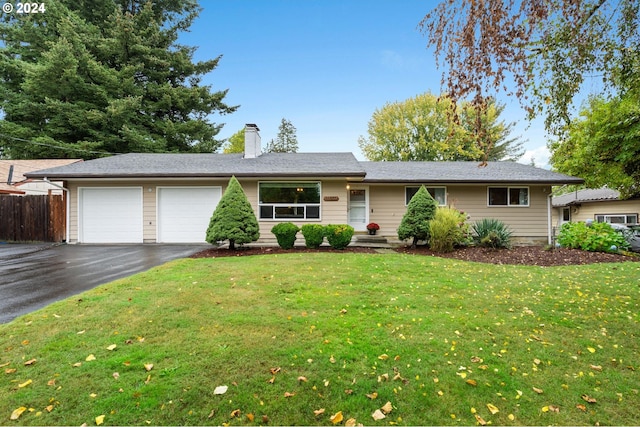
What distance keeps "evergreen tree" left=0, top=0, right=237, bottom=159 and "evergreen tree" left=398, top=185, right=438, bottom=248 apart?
708 inches

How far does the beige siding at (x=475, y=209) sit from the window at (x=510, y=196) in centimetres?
18

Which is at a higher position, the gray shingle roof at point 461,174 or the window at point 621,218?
the gray shingle roof at point 461,174

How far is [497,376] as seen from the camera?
9.18 feet

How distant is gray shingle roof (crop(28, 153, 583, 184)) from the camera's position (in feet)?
36.9

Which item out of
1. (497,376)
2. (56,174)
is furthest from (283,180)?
(497,376)

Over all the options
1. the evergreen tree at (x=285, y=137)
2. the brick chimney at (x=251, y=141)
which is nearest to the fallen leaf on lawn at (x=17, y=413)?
the brick chimney at (x=251, y=141)

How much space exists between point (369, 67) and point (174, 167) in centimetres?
976

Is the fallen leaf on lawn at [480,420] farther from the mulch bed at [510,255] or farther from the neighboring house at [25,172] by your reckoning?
→ the neighboring house at [25,172]

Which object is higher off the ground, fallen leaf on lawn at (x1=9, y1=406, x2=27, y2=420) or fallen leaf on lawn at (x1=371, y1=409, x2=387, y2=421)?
fallen leaf on lawn at (x1=9, y1=406, x2=27, y2=420)

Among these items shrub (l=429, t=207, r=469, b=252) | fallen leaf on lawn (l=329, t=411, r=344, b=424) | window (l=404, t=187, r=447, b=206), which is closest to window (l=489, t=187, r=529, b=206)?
window (l=404, t=187, r=447, b=206)

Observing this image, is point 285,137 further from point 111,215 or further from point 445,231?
point 445,231

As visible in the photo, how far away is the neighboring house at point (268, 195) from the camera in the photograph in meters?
11.5

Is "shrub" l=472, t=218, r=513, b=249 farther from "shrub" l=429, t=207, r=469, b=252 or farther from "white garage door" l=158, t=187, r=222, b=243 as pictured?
"white garage door" l=158, t=187, r=222, b=243

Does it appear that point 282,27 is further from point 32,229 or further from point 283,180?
point 32,229
